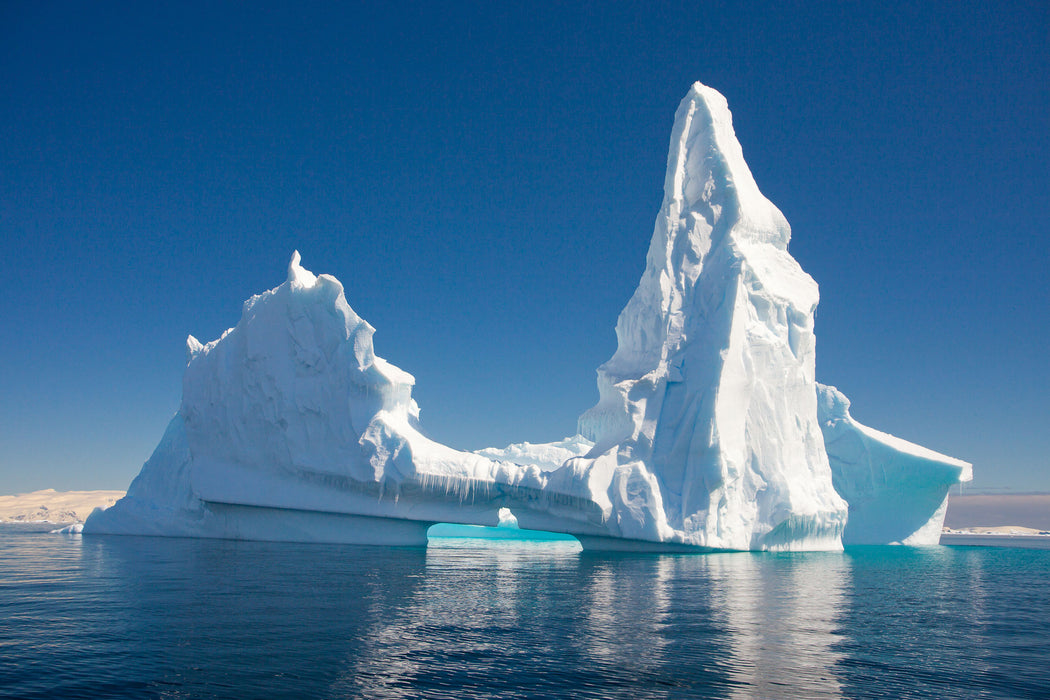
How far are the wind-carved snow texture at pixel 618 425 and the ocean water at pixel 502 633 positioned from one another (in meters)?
4.62

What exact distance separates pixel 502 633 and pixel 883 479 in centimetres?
2691

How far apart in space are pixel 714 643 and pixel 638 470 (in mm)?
12485

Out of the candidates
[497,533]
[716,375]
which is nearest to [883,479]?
[716,375]

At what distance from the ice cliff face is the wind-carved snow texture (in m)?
0.06

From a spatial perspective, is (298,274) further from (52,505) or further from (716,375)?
(52,505)

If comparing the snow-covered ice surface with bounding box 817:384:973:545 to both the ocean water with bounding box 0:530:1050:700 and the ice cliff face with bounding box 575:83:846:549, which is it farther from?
the ocean water with bounding box 0:530:1050:700

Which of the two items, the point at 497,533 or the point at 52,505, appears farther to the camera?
the point at 52,505

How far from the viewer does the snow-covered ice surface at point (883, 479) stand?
29.6 m

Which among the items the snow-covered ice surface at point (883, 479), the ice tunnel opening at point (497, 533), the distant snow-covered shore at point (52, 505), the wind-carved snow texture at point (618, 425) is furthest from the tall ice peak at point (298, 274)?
the distant snow-covered shore at point (52, 505)

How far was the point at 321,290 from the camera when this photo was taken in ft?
75.6

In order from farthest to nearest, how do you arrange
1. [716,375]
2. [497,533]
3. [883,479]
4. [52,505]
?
[52,505] → [497,533] → [883,479] → [716,375]

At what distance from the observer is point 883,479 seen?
30.6 meters

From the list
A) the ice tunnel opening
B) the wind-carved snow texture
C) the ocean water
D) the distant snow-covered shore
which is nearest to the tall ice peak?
the wind-carved snow texture

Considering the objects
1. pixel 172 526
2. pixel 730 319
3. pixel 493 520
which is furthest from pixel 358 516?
pixel 730 319
